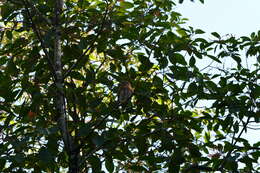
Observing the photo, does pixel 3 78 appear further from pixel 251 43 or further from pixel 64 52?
pixel 251 43

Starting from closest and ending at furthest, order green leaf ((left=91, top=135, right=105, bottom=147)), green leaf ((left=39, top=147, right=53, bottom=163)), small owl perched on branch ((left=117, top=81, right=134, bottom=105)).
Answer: green leaf ((left=39, top=147, right=53, bottom=163)), green leaf ((left=91, top=135, right=105, bottom=147)), small owl perched on branch ((left=117, top=81, right=134, bottom=105))

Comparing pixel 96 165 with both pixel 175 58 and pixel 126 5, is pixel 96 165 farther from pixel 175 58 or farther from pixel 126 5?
pixel 126 5

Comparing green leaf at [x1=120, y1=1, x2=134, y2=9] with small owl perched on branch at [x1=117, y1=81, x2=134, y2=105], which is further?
green leaf at [x1=120, y1=1, x2=134, y2=9]

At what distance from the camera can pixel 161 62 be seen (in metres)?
2.69

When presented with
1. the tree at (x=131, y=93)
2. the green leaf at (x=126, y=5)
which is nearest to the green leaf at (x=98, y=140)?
the tree at (x=131, y=93)

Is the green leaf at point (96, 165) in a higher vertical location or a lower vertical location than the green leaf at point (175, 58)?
lower

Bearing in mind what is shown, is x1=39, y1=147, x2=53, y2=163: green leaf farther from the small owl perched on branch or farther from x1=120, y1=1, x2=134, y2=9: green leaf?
x1=120, y1=1, x2=134, y2=9: green leaf

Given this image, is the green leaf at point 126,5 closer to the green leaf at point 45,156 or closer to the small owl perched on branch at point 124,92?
the small owl perched on branch at point 124,92

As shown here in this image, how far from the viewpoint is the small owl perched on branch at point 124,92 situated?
104 inches

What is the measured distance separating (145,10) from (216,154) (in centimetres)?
130

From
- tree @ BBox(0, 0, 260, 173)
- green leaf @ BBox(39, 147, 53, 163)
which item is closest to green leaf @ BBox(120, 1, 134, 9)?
tree @ BBox(0, 0, 260, 173)

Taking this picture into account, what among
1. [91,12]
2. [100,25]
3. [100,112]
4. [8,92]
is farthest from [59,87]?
[91,12]

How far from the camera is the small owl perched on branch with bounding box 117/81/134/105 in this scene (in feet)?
8.63

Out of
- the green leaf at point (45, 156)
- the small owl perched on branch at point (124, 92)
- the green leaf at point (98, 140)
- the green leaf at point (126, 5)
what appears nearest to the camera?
the green leaf at point (45, 156)
